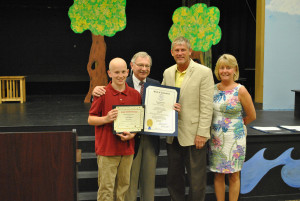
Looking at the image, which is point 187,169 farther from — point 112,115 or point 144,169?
point 112,115

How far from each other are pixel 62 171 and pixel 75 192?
0.45 ft

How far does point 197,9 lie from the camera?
21.1 ft

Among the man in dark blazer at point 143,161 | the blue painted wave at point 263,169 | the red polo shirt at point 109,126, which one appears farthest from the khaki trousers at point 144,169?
the blue painted wave at point 263,169

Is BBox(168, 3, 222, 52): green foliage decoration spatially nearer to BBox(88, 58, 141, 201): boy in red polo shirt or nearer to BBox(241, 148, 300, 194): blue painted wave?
BBox(241, 148, 300, 194): blue painted wave

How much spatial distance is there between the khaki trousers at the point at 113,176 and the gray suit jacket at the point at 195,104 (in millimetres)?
492

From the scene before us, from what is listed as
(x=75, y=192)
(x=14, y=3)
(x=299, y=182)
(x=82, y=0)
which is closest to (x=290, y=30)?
(x=299, y=182)

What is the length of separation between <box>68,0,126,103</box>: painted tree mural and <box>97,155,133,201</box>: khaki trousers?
171 inches

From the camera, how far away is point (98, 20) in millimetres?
6254

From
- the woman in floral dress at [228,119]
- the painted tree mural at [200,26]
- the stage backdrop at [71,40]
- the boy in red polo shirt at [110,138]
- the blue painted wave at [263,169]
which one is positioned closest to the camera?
the boy in red polo shirt at [110,138]

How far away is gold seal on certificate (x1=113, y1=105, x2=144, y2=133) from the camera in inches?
85.2

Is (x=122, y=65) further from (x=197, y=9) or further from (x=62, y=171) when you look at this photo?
(x=197, y=9)

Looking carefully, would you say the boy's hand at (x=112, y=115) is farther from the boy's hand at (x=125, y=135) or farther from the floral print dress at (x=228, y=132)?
the floral print dress at (x=228, y=132)

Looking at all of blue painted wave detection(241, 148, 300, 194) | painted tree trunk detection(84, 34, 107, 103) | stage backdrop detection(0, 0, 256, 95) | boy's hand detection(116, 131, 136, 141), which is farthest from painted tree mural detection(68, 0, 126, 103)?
boy's hand detection(116, 131, 136, 141)

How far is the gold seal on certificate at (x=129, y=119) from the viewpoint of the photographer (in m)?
2.16
